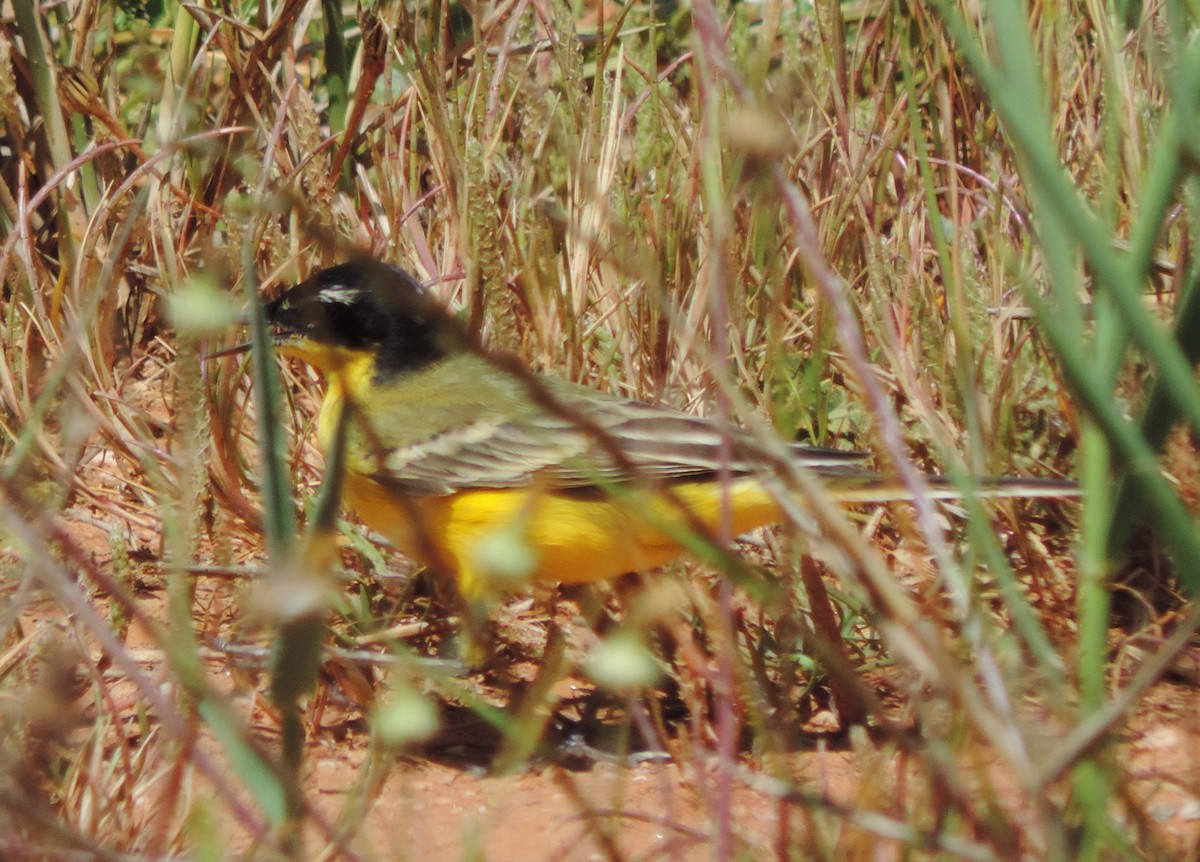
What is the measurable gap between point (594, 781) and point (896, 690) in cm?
75

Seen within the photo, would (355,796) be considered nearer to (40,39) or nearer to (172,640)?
(172,640)

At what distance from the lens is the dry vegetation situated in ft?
→ 5.31

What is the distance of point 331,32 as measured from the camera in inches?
200

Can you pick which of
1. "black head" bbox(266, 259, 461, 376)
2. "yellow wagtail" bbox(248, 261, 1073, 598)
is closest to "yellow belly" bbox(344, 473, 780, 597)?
"yellow wagtail" bbox(248, 261, 1073, 598)

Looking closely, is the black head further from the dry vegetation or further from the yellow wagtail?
the dry vegetation

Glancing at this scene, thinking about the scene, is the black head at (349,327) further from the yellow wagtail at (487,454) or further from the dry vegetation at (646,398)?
the dry vegetation at (646,398)

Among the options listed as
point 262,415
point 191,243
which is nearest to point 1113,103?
point 262,415

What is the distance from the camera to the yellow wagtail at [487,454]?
11.3 ft

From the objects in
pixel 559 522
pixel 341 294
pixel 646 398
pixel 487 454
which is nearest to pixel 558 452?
pixel 559 522

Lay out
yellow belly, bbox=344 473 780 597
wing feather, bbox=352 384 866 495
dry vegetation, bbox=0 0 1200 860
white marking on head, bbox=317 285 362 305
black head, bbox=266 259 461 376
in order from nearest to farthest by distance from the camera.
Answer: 1. dry vegetation, bbox=0 0 1200 860
2. yellow belly, bbox=344 473 780 597
3. wing feather, bbox=352 384 866 495
4. black head, bbox=266 259 461 376
5. white marking on head, bbox=317 285 362 305

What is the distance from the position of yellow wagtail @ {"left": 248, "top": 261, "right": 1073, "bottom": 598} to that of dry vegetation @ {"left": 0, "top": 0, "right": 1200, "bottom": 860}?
19 cm

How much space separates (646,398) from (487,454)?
0.57m

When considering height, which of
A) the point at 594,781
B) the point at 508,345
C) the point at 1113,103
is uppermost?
the point at 1113,103

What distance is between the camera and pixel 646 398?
4297mm
